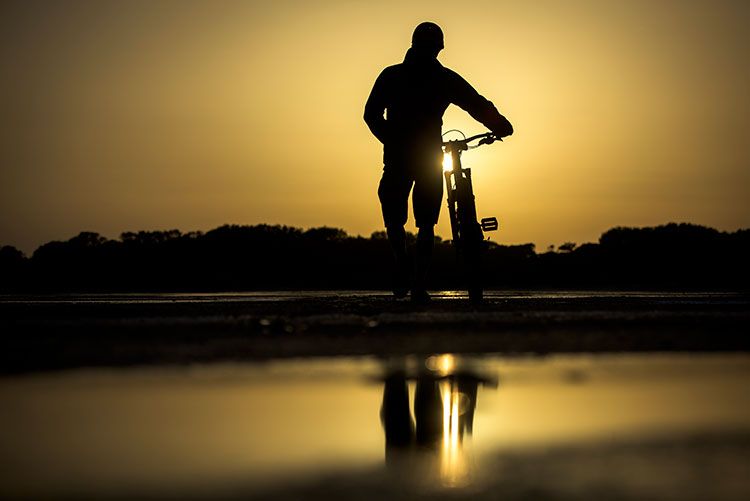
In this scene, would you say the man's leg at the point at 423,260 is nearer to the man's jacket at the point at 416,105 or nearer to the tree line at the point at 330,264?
the man's jacket at the point at 416,105

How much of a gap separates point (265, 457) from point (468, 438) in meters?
0.63

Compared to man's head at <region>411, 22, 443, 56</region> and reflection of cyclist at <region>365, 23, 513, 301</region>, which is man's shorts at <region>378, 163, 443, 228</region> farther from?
man's head at <region>411, 22, 443, 56</region>

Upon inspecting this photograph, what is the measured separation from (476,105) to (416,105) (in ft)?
2.25

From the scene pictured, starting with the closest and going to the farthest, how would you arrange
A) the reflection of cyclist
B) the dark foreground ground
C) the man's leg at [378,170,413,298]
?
the dark foreground ground → the reflection of cyclist → the man's leg at [378,170,413,298]

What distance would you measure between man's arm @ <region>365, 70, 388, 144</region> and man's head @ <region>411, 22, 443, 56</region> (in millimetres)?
A: 503

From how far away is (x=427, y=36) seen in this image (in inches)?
460

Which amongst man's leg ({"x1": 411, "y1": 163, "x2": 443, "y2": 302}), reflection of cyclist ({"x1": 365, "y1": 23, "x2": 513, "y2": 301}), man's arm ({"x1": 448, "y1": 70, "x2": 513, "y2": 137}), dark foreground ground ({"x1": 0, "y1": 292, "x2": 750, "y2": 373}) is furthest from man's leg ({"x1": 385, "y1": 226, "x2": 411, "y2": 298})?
dark foreground ground ({"x1": 0, "y1": 292, "x2": 750, "y2": 373})

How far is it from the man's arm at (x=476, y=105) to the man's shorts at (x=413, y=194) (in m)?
0.69

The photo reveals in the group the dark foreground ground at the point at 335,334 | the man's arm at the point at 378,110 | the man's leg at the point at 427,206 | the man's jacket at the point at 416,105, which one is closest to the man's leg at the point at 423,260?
the man's leg at the point at 427,206

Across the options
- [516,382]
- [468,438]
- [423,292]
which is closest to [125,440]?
[468,438]

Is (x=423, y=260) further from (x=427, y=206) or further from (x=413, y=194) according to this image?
(x=413, y=194)

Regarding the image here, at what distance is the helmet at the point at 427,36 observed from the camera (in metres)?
11.7

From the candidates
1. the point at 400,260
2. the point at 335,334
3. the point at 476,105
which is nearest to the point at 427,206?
the point at 400,260

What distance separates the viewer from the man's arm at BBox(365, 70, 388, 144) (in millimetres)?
11984
